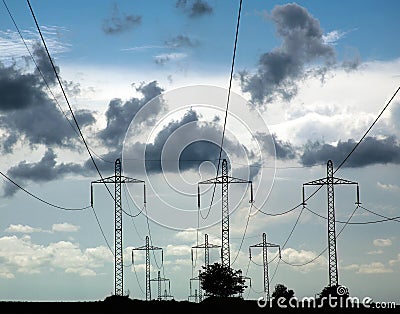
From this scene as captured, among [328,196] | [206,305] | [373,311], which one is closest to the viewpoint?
[373,311]

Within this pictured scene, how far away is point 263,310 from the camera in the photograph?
77.9 m

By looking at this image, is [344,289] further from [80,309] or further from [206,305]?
[80,309]

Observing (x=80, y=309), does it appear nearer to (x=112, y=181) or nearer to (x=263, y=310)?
(x=263, y=310)

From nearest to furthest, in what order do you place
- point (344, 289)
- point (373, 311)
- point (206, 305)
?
point (373, 311), point (206, 305), point (344, 289)

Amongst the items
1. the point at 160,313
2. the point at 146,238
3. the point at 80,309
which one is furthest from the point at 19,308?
the point at 146,238

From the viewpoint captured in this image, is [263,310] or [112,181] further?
[112,181]

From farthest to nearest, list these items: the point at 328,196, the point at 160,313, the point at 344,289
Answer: the point at 344,289
the point at 328,196
the point at 160,313

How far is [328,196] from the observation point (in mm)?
90188

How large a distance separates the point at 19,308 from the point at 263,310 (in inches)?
914

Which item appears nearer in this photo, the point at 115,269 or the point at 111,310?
the point at 111,310

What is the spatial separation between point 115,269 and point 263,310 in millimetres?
19494

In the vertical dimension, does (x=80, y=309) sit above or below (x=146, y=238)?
below

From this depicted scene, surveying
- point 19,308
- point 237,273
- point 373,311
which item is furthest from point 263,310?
point 237,273

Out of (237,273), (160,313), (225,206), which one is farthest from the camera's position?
(237,273)
